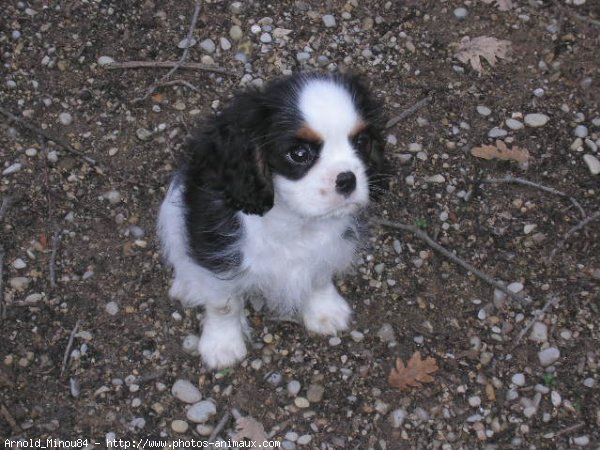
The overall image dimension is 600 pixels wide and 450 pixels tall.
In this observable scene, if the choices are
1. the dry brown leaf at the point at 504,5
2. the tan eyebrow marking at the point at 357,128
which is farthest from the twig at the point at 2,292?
the dry brown leaf at the point at 504,5

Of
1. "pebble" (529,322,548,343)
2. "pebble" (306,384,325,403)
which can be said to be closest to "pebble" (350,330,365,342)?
"pebble" (306,384,325,403)

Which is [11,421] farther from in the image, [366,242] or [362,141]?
[362,141]

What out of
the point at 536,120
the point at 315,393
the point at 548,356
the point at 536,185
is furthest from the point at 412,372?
the point at 536,120

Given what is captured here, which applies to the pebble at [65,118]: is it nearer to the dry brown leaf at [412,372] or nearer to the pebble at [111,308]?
the pebble at [111,308]

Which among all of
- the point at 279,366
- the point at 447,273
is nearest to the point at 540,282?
the point at 447,273

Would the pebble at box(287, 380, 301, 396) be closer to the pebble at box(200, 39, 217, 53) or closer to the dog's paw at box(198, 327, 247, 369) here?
the dog's paw at box(198, 327, 247, 369)

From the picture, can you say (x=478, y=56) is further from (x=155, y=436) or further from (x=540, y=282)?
(x=155, y=436)
